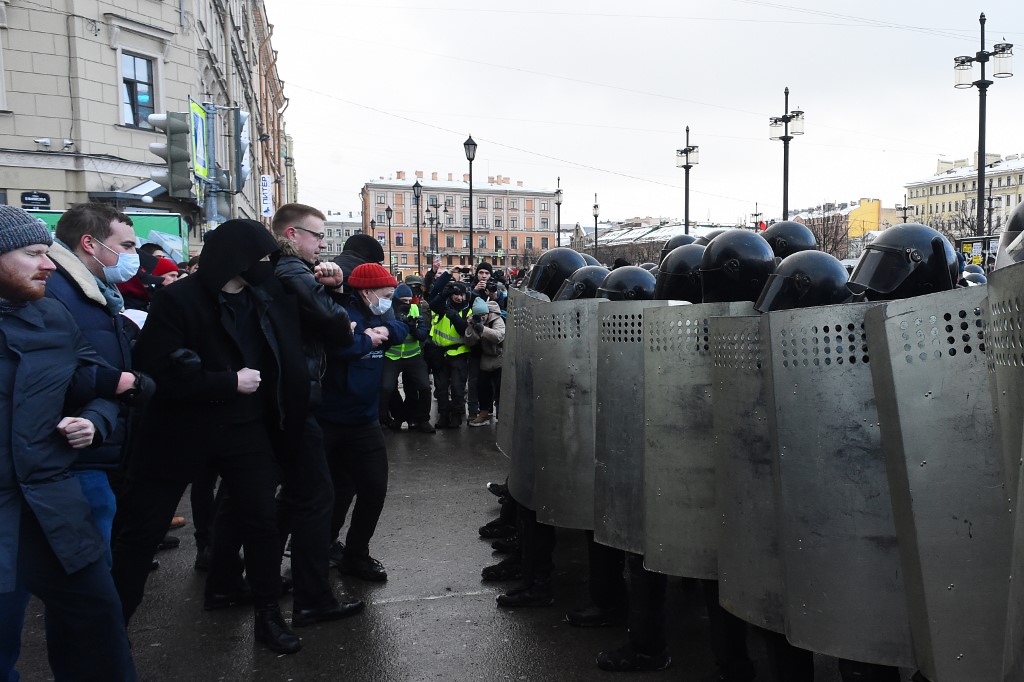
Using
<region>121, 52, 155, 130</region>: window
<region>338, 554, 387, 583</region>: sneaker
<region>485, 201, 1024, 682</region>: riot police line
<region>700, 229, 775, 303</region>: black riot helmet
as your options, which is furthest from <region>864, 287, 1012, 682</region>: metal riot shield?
<region>121, 52, 155, 130</region>: window

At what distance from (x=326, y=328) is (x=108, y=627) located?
5.49ft

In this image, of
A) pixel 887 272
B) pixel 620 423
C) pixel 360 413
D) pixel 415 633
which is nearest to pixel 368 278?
pixel 360 413

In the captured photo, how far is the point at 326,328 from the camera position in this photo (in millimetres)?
4086

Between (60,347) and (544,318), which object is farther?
(544,318)

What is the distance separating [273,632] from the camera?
154 inches

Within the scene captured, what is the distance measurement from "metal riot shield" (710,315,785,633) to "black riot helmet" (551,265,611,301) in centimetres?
157

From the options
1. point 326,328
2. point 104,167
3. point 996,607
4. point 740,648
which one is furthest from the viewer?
point 104,167

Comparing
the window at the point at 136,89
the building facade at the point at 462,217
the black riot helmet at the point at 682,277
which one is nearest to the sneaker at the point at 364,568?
the black riot helmet at the point at 682,277

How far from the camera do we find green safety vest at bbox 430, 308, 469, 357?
33.3 ft

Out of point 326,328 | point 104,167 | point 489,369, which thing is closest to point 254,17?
point 104,167

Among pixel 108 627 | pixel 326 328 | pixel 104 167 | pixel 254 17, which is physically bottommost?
pixel 108 627

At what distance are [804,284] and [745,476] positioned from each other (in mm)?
780

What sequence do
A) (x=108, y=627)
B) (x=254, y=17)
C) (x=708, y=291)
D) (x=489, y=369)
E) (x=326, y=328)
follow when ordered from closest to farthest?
(x=108, y=627)
(x=708, y=291)
(x=326, y=328)
(x=489, y=369)
(x=254, y=17)

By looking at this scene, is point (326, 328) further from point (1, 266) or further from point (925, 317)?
point (925, 317)
